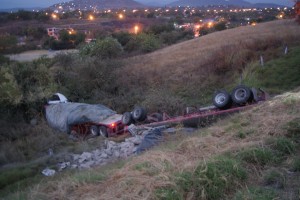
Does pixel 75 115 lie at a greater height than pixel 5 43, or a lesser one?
lesser

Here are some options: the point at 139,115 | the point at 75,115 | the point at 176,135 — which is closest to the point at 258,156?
the point at 176,135

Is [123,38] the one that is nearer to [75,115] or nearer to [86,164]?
[75,115]

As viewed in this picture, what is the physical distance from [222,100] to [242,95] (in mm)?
762

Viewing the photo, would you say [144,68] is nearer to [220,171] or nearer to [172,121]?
[172,121]

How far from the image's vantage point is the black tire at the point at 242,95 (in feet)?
41.2

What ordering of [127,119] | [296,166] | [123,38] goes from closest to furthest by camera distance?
[296,166] → [127,119] → [123,38]

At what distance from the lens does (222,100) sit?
13.1m

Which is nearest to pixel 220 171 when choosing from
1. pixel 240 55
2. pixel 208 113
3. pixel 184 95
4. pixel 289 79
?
pixel 208 113

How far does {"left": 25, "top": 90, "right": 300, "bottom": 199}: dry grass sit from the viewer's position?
5.00m

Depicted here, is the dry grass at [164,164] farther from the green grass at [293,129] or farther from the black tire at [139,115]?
the black tire at [139,115]

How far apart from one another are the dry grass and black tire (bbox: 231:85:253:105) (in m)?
4.51

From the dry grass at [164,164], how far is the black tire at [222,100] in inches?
191

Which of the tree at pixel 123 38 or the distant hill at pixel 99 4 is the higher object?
the distant hill at pixel 99 4

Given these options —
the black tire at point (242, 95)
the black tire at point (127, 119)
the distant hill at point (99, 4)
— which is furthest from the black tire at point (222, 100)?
the distant hill at point (99, 4)
